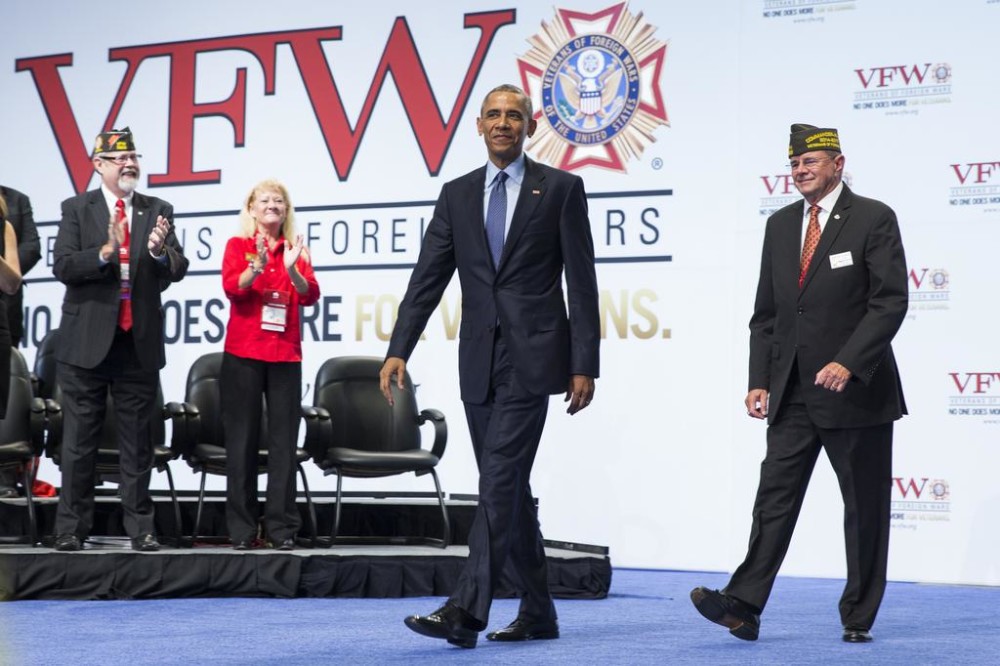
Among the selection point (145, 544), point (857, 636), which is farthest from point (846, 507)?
point (145, 544)

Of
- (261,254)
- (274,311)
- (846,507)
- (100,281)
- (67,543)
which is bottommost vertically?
(67,543)

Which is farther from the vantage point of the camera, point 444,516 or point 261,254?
point 444,516

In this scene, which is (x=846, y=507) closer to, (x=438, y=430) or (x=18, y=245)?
(x=438, y=430)

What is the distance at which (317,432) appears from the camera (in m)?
5.81

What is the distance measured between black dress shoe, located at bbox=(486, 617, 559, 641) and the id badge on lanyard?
85.9 inches

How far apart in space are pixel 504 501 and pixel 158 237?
2322mm

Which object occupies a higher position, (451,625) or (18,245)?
(18,245)

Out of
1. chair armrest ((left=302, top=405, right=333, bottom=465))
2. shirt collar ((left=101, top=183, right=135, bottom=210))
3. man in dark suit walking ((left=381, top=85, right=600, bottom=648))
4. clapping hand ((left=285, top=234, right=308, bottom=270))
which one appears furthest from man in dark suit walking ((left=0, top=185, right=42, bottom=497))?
man in dark suit walking ((left=381, top=85, right=600, bottom=648))

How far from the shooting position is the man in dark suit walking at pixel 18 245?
225 inches

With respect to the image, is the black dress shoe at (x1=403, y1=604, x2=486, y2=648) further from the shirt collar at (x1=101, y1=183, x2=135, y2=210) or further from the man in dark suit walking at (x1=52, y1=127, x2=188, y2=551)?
the shirt collar at (x1=101, y1=183, x2=135, y2=210)

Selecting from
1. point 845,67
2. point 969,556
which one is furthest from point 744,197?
point 969,556

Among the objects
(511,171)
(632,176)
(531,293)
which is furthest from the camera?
(632,176)

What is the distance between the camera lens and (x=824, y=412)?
12.7 ft

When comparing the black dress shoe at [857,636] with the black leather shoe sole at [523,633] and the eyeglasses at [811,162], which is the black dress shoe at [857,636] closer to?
the black leather shoe sole at [523,633]
